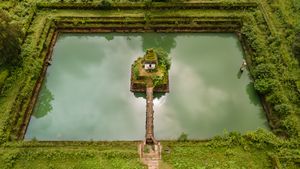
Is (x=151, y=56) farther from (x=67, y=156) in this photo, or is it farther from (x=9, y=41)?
(x=9, y=41)

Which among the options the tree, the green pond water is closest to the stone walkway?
the green pond water

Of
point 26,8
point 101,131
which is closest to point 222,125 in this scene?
point 101,131

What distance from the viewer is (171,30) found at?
30594 millimetres

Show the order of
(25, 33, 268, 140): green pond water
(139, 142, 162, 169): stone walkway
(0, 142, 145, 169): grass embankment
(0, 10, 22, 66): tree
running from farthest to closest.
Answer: (0, 10, 22, 66): tree, (25, 33, 268, 140): green pond water, (139, 142, 162, 169): stone walkway, (0, 142, 145, 169): grass embankment

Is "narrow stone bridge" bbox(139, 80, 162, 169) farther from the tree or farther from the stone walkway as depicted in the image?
the tree

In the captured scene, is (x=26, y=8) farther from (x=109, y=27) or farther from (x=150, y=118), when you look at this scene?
(x=150, y=118)

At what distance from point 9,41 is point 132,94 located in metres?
9.39

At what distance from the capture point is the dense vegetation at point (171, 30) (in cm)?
2194

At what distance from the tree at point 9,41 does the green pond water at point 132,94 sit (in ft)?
8.95

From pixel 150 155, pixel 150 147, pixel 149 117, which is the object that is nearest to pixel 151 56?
pixel 149 117

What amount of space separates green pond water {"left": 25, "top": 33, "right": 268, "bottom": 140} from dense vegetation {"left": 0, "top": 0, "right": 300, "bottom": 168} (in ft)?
3.13

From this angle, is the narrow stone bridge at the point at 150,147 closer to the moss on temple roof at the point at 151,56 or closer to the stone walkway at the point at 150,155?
the stone walkway at the point at 150,155

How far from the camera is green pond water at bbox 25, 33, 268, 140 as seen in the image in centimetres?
2420

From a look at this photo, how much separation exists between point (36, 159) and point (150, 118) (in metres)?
7.54
